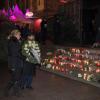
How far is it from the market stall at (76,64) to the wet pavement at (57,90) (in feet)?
1.40

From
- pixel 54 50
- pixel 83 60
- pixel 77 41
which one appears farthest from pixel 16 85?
pixel 77 41

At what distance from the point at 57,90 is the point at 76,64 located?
365cm

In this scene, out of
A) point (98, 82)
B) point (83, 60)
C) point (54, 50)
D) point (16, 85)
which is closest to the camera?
point (16, 85)

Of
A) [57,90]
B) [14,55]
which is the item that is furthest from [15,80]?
[57,90]

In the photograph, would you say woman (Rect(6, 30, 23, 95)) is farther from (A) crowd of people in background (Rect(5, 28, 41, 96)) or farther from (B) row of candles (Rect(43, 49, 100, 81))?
(B) row of candles (Rect(43, 49, 100, 81))

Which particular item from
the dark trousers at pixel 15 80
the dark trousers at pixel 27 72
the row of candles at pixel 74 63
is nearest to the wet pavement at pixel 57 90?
the dark trousers at pixel 15 80

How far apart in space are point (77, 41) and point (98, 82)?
1181cm

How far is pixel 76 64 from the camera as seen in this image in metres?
15.6

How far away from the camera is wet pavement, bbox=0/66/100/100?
433 inches

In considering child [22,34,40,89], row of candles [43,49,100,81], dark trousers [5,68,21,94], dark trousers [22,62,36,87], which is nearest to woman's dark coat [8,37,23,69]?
dark trousers [5,68,21,94]

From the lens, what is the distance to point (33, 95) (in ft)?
37.2

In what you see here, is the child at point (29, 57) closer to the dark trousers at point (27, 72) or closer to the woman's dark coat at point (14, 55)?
the dark trousers at point (27, 72)

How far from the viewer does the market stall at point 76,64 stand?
1395 cm

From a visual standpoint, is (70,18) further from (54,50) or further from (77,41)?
(54,50)
